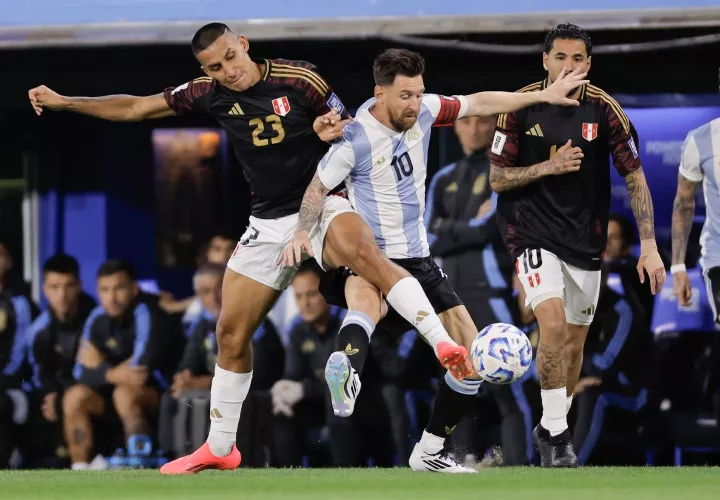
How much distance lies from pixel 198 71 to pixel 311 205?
10.8 feet

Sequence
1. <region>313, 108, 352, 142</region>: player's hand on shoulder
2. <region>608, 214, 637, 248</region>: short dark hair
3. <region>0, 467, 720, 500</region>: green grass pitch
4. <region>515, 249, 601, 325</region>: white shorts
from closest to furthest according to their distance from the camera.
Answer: <region>0, 467, 720, 500</region>: green grass pitch < <region>313, 108, 352, 142</region>: player's hand on shoulder < <region>515, 249, 601, 325</region>: white shorts < <region>608, 214, 637, 248</region>: short dark hair

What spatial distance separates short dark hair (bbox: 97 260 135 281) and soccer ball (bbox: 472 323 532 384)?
154 inches

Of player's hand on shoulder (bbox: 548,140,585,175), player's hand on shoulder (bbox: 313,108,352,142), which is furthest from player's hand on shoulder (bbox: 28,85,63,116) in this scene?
player's hand on shoulder (bbox: 548,140,585,175)

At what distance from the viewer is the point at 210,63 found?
863 cm

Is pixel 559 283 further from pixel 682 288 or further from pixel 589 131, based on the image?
pixel 589 131

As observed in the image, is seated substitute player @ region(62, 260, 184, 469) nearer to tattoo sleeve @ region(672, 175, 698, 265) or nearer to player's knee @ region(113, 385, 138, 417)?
player's knee @ region(113, 385, 138, 417)

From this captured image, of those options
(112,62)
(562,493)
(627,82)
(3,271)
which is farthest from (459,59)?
(562,493)

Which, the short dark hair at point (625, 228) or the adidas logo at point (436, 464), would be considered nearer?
the adidas logo at point (436, 464)

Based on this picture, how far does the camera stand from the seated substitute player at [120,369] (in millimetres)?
11312

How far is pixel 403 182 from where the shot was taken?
863 centimetres

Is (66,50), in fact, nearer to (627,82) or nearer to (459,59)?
(459,59)

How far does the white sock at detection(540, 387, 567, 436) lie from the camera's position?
30.3ft

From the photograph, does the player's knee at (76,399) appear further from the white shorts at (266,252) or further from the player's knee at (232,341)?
the white shorts at (266,252)

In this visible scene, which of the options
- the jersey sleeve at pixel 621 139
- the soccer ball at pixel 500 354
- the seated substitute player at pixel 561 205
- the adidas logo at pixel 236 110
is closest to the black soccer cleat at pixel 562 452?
the seated substitute player at pixel 561 205
